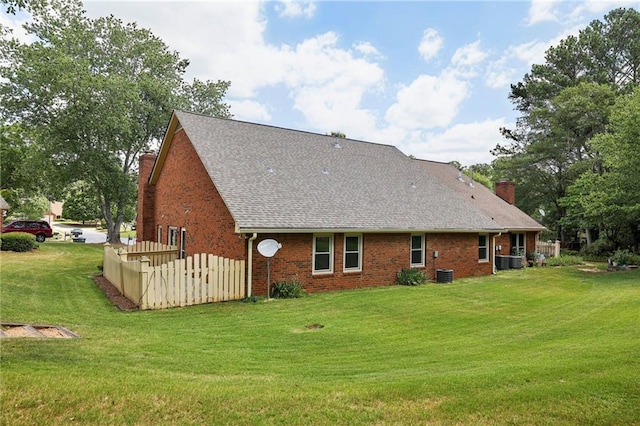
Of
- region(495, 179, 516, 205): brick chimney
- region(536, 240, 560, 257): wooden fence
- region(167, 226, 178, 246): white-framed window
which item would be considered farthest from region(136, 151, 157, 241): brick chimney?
region(536, 240, 560, 257): wooden fence

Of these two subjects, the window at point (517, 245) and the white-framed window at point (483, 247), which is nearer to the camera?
the white-framed window at point (483, 247)

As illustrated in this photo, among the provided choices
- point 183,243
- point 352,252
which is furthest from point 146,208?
point 352,252

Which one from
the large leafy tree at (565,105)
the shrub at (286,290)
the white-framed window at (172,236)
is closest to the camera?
the shrub at (286,290)

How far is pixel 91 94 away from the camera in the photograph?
30.0 m

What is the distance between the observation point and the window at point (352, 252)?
14.9 metres

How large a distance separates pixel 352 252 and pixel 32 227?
31.2 m

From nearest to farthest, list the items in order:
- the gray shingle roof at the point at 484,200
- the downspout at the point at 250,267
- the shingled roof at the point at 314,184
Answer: the downspout at the point at 250,267 < the shingled roof at the point at 314,184 < the gray shingle roof at the point at 484,200

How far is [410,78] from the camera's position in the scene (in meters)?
22.6

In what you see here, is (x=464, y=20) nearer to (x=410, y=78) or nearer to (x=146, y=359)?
(x=410, y=78)

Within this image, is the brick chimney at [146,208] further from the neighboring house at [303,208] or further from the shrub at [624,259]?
the shrub at [624,259]

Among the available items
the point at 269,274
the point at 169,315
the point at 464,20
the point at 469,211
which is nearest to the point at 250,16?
the point at 464,20

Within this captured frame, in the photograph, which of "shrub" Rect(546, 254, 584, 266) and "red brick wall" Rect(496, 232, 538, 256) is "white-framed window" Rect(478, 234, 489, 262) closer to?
"red brick wall" Rect(496, 232, 538, 256)

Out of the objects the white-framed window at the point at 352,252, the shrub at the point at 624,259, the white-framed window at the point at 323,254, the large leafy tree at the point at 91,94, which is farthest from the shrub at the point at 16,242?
the shrub at the point at 624,259

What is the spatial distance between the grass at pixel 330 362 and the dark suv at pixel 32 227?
24.3 meters
